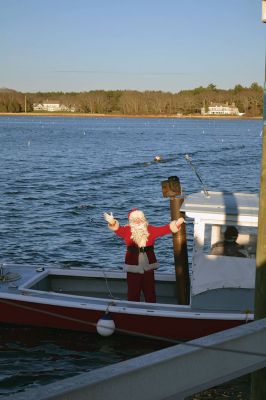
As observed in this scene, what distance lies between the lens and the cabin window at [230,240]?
31.6ft

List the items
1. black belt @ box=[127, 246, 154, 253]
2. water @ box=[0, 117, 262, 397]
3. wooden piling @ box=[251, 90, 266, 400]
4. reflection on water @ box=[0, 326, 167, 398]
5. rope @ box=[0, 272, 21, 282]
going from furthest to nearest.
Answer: rope @ box=[0, 272, 21, 282]
water @ box=[0, 117, 262, 397]
black belt @ box=[127, 246, 154, 253]
reflection on water @ box=[0, 326, 167, 398]
wooden piling @ box=[251, 90, 266, 400]

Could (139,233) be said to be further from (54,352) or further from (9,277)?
(9,277)

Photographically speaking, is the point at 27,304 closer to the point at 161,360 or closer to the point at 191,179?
the point at 161,360

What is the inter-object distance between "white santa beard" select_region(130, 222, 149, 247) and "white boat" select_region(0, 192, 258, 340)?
792 mm

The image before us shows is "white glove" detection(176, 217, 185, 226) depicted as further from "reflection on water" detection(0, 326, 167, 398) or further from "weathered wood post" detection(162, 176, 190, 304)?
"reflection on water" detection(0, 326, 167, 398)

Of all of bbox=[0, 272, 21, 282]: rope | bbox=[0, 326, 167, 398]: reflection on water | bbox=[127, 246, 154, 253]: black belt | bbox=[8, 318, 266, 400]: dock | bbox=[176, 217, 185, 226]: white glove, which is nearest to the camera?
bbox=[8, 318, 266, 400]: dock

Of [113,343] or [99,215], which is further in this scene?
[99,215]

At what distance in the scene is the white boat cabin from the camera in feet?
31.5

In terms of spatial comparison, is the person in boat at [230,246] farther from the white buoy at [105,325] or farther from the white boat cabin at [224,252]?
the white buoy at [105,325]

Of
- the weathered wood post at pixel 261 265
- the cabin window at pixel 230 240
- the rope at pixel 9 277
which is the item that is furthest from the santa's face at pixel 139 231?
the weathered wood post at pixel 261 265

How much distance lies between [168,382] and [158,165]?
54228 millimetres

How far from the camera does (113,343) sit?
1086cm

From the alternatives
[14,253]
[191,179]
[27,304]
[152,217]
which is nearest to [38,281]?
[27,304]

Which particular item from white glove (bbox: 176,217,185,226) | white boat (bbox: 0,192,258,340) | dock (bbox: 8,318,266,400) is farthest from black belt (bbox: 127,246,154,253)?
dock (bbox: 8,318,266,400)
